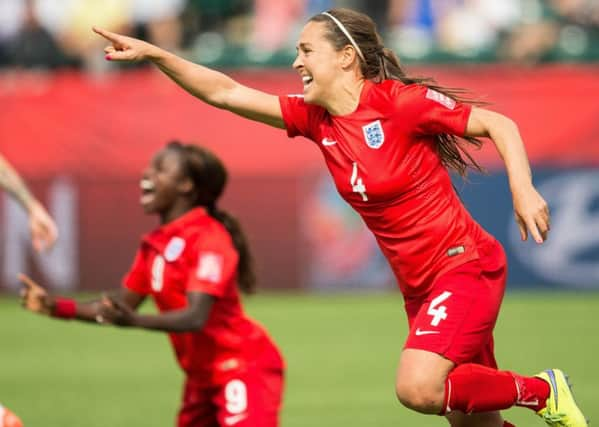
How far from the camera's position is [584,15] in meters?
16.9

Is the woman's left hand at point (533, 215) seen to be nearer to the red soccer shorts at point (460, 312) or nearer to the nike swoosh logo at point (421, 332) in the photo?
the red soccer shorts at point (460, 312)

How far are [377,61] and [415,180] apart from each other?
61 centimetres

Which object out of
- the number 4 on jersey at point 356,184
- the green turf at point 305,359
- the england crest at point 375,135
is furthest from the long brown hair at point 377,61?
the green turf at point 305,359

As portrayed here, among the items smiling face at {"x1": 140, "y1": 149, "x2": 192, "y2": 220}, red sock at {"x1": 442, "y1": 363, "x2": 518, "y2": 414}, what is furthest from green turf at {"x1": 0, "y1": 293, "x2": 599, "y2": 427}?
red sock at {"x1": 442, "y1": 363, "x2": 518, "y2": 414}

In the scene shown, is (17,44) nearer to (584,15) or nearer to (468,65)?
(468,65)

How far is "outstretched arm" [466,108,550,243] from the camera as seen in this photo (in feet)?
18.1

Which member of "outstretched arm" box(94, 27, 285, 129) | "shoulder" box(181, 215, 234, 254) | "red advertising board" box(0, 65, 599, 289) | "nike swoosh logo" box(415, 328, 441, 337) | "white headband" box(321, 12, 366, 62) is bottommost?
"red advertising board" box(0, 65, 599, 289)

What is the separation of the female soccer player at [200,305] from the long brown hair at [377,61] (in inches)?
50.4

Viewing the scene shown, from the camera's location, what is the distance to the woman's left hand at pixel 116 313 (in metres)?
6.18

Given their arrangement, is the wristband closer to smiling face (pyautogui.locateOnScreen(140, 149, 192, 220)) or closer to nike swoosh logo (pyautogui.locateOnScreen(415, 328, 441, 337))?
smiling face (pyautogui.locateOnScreen(140, 149, 192, 220))

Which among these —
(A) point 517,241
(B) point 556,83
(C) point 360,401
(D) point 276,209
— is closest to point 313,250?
(D) point 276,209

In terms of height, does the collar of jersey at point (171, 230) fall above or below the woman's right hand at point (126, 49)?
below

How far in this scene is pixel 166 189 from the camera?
7266 millimetres

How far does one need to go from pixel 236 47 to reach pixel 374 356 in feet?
19.9
